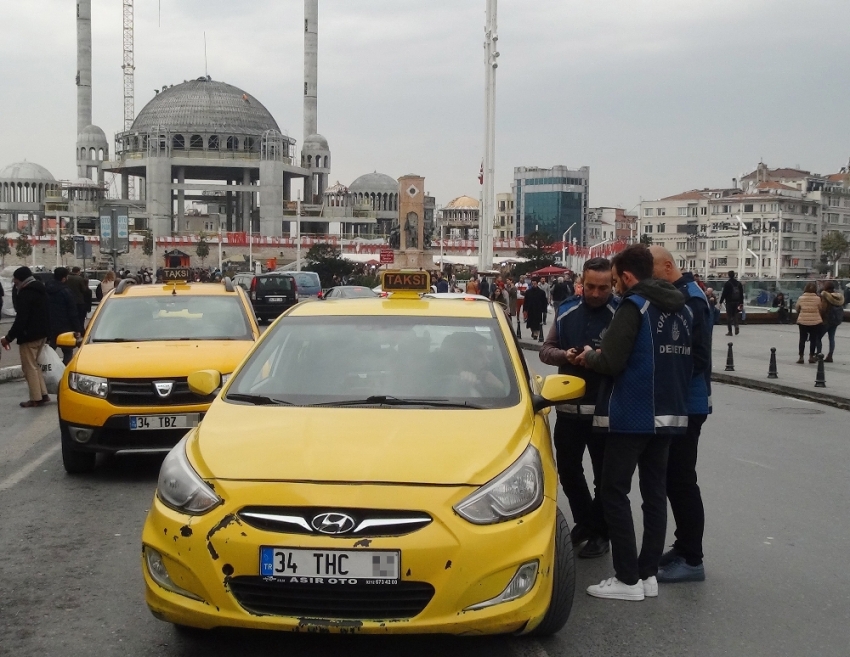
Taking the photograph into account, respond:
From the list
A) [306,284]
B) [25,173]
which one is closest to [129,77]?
[25,173]

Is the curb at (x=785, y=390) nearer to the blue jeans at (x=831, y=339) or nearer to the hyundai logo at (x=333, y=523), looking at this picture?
the blue jeans at (x=831, y=339)

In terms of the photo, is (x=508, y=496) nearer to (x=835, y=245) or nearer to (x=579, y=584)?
(x=579, y=584)

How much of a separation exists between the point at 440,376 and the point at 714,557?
2.14 metres

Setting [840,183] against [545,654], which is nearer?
[545,654]

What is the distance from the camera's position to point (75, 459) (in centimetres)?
877

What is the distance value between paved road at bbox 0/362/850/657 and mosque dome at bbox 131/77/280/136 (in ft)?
395

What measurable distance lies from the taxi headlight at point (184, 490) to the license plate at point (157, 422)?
393 cm

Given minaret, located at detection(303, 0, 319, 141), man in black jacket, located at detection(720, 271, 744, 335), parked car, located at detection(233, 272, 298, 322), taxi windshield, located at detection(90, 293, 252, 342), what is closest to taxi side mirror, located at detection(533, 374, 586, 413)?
taxi windshield, located at detection(90, 293, 252, 342)

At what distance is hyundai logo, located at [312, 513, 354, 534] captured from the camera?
4047mm

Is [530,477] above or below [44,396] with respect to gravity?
above

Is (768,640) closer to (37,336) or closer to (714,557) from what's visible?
(714,557)

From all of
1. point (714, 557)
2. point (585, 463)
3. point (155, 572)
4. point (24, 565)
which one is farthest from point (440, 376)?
point (585, 463)

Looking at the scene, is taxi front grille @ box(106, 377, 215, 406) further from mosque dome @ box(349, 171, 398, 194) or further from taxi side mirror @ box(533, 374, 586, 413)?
mosque dome @ box(349, 171, 398, 194)

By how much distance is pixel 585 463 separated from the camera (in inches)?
378
